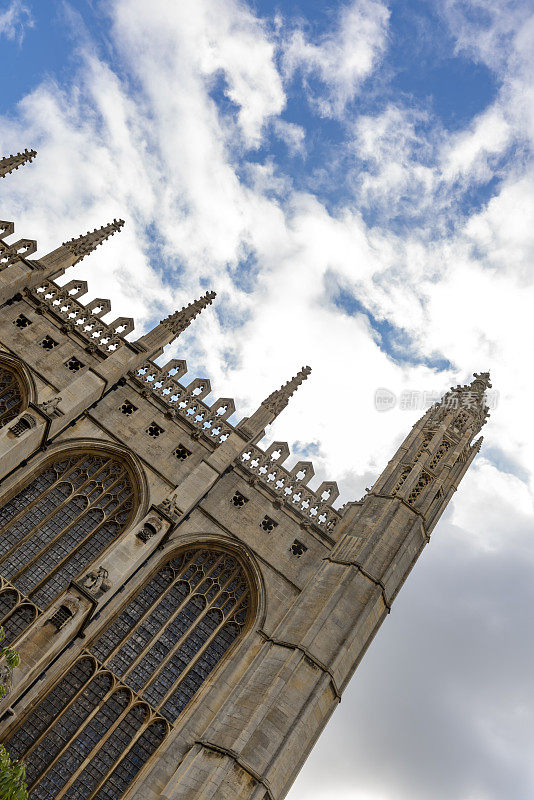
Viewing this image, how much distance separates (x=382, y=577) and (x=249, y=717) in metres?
5.35

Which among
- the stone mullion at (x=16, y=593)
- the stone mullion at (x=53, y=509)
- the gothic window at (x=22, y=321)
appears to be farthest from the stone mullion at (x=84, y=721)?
the gothic window at (x=22, y=321)

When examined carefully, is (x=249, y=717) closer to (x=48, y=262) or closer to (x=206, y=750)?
(x=206, y=750)

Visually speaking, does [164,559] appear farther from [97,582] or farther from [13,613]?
[13,613]

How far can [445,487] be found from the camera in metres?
19.4

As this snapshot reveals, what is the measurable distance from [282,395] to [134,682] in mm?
11224

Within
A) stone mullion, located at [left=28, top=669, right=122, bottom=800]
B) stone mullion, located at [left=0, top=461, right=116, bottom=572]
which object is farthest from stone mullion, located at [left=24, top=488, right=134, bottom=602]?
stone mullion, located at [left=28, top=669, right=122, bottom=800]

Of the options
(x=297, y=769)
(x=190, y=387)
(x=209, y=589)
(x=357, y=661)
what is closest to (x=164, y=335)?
(x=190, y=387)

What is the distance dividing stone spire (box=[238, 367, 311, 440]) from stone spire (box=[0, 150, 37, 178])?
1410cm

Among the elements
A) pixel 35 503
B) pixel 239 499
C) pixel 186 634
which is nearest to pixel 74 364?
pixel 35 503

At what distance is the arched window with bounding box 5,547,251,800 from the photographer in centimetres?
1347

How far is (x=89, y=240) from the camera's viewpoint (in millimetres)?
23297

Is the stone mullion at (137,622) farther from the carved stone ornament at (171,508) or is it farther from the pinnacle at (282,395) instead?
the pinnacle at (282,395)

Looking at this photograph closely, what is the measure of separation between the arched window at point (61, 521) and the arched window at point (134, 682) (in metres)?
1.95

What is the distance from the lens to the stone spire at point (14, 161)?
75.4 ft
